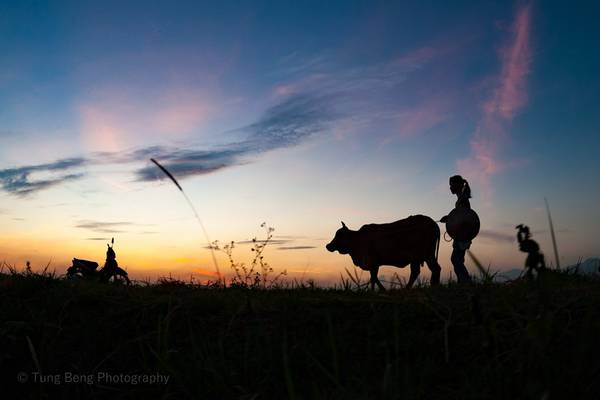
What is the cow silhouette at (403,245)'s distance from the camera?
1229 cm

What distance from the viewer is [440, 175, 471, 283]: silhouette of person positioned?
10.4m

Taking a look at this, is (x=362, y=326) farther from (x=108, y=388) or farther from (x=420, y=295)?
(x=108, y=388)

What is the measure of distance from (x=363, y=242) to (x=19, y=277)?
8.47 m

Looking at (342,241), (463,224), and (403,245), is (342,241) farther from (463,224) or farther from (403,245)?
(463,224)

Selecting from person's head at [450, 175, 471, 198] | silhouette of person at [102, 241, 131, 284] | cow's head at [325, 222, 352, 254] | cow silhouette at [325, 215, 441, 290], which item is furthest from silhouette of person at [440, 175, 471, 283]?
silhouette of person at [102, 241, 131, 284]

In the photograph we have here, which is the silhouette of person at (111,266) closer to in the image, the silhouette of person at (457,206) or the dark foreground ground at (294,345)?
the dark foreground ground at (294,345)

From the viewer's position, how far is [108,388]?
3551 millimetres

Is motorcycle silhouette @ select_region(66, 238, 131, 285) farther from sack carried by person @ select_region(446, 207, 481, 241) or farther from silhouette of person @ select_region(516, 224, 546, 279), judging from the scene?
silhouette of person @ select_region(516, 224, 546, 279)

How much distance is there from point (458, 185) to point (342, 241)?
12.2 feet

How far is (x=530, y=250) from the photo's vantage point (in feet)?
6.70

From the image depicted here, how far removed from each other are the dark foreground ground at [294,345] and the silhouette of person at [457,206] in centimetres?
563

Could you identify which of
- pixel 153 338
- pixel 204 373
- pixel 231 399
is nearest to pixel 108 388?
pixel 153 338

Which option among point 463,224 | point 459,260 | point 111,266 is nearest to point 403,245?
point 459,260

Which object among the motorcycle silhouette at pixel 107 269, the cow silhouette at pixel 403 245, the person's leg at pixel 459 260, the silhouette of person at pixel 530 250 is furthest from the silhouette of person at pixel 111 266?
the silhouette of person at pixel 530 250
